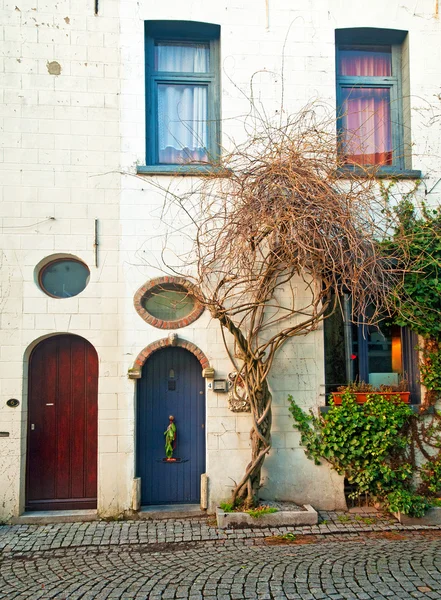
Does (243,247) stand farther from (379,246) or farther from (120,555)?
(120,555)

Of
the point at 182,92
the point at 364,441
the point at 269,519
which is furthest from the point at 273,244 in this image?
the point at 269,519

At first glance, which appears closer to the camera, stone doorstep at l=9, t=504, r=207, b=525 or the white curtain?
stone doorstep at l=9, t=504, r=207, b=525

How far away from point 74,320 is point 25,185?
1.88 meters

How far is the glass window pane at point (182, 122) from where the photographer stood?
7992 millimetres

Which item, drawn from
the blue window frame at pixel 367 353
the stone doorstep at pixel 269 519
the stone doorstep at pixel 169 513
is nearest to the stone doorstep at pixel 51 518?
the stone doorstep at pixel 169 513

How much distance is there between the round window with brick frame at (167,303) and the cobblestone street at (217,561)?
251 cm

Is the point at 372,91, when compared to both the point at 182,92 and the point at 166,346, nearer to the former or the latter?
the point at 182,92

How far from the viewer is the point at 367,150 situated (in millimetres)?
8273

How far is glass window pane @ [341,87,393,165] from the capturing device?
27.0 feet

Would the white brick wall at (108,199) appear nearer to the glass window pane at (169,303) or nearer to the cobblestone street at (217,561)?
the glass window pane at (169,303)

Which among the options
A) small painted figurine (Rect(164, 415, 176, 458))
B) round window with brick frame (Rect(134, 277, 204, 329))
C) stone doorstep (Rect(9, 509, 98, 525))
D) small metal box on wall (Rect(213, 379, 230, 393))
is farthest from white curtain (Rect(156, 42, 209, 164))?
stone doorstep (Rect(9, 509, 98, 525))

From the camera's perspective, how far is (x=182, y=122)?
8055 mm

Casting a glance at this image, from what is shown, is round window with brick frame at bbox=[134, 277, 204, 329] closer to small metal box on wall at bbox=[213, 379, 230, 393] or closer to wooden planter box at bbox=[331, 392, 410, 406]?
small metal box on wall at bbox=[213, 379, 230, 393]

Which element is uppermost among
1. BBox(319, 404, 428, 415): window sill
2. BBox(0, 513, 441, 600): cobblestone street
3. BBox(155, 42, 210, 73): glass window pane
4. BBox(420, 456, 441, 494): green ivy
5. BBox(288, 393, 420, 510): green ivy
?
BBox(155, 42, 210, 73): glass window pane
